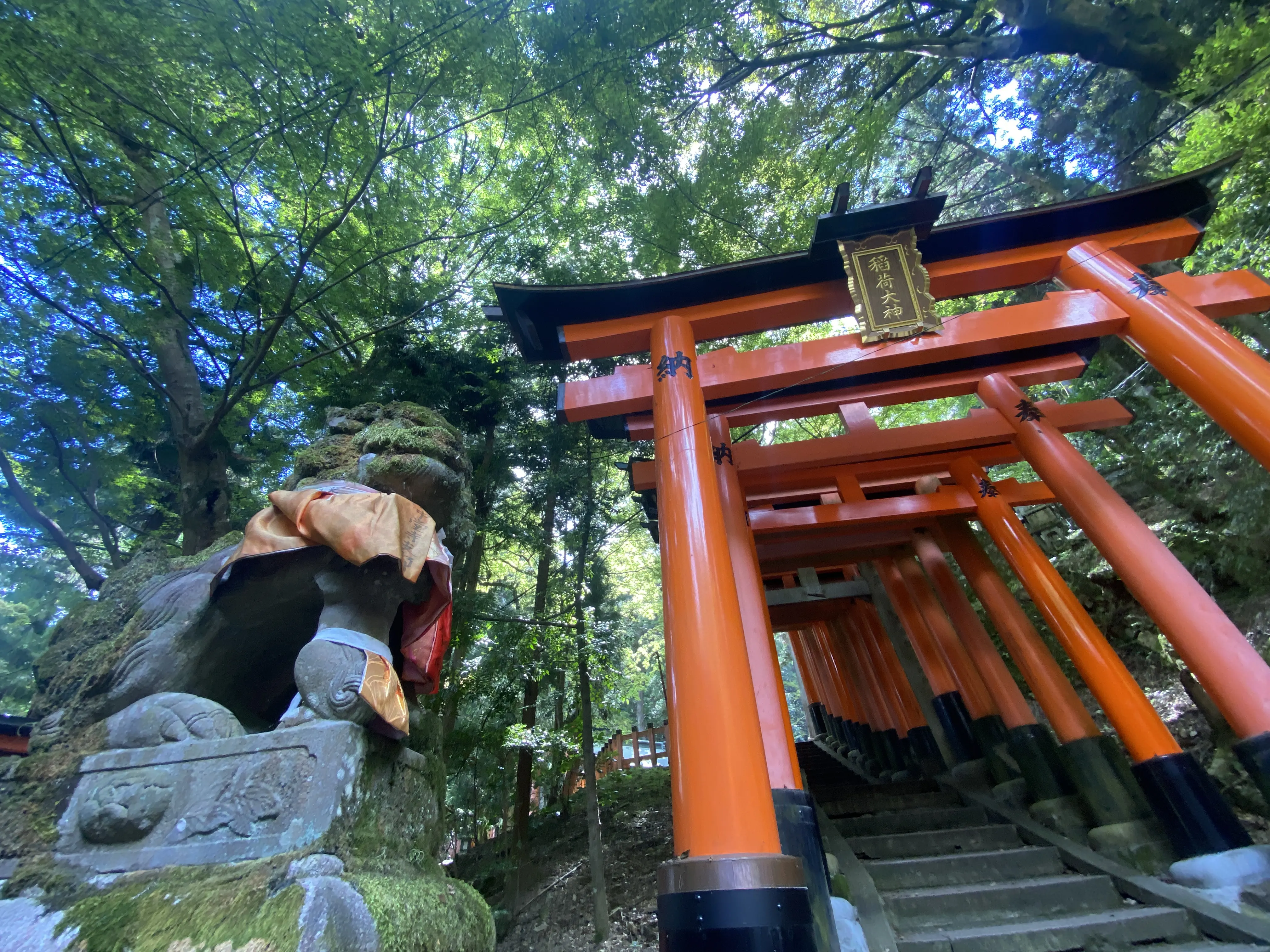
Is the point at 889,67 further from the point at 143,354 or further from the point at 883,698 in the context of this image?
the point at 143,354

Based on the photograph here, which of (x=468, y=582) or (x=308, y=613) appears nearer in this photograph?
(x=308, y=613)

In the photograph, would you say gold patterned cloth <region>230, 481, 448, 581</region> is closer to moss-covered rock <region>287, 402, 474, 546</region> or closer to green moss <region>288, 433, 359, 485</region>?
moss-covered rock <region>287, 402, 474, 546</region>

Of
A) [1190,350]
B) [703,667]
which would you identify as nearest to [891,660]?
[1190,350]

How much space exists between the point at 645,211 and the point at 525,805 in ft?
29.3

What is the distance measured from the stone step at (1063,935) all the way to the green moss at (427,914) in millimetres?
3014

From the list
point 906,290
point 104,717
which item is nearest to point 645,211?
point 906,290

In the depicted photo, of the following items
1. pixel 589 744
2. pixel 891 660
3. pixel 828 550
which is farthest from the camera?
pixel 891 660

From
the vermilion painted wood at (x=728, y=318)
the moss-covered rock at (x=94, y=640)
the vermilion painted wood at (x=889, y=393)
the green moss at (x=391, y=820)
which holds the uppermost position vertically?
the vermilion painted wood at (x=889, y=393)

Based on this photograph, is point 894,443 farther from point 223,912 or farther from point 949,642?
point 223,912

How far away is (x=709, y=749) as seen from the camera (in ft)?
9.84

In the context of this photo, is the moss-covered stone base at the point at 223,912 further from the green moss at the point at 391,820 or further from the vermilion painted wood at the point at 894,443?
the vermilion painted wood at the point at 894,443

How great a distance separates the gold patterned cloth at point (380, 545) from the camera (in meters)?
2.41

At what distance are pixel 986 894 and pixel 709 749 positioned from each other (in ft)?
10.6

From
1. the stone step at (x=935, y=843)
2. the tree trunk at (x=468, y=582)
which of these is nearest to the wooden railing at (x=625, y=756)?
the tree trunk at (x=468, y=582)
